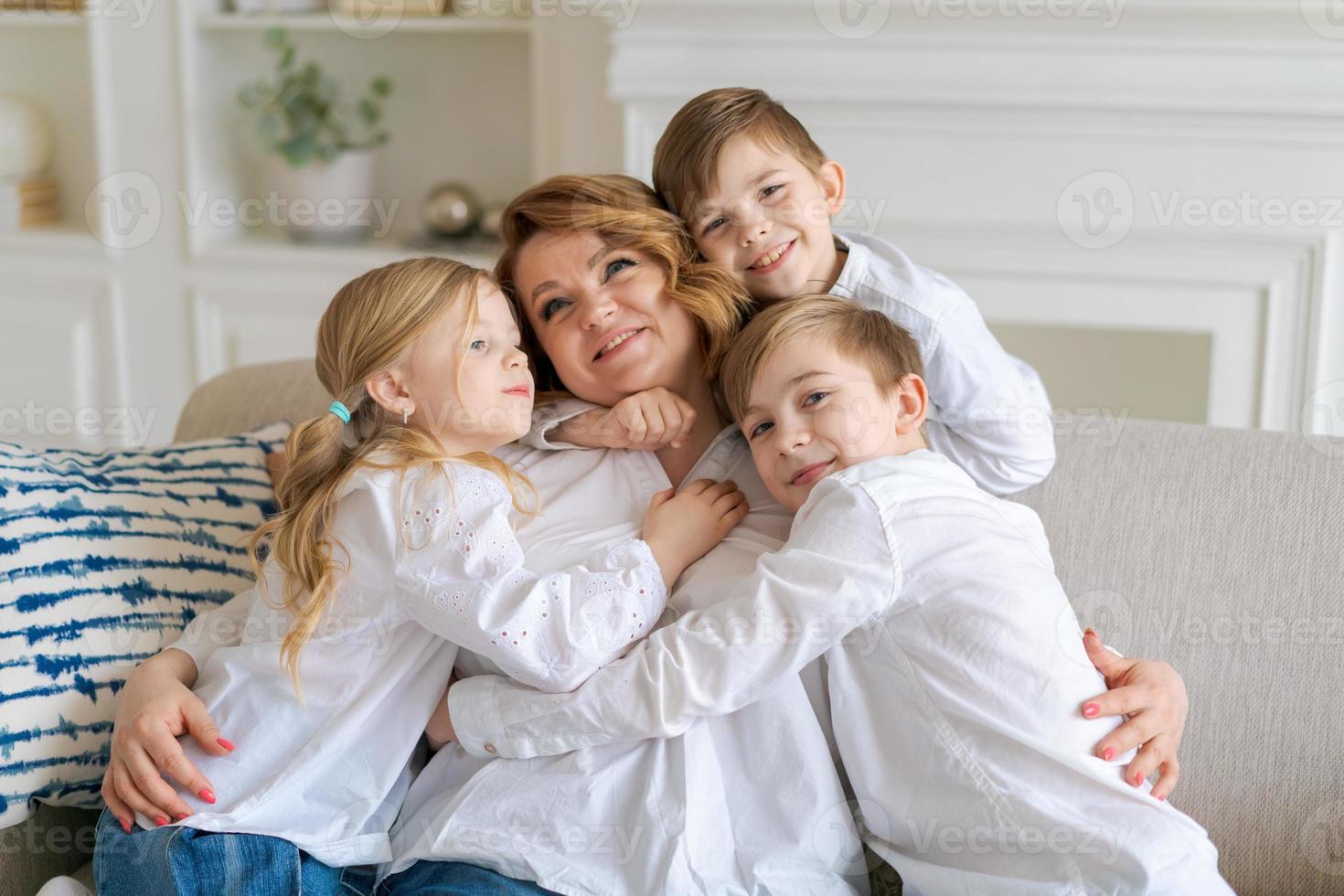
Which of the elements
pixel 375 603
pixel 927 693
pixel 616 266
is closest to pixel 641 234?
pixel 616 266

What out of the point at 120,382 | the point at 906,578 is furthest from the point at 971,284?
the point at 120,382

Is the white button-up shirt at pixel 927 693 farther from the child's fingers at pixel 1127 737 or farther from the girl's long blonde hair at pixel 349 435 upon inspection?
the girl's long blonde hair at pixel 349 435

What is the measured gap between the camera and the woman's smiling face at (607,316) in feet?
5.08

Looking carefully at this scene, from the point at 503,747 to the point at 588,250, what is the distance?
610 mm

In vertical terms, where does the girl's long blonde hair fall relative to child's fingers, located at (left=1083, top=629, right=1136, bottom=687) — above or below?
above

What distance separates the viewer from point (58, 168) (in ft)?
12.2

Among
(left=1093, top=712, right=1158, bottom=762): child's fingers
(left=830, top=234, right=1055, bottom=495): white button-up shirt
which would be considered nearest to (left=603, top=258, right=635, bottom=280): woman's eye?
(left=830, top=234, right=1055, bottom=495): white button-up shirt

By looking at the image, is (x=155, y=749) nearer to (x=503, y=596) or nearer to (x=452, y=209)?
(x=503, y=596)

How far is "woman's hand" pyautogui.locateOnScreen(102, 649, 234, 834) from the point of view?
1.30 m

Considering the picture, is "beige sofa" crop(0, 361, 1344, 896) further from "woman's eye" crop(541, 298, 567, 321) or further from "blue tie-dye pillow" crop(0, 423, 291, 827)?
"woman's eye" crop(541, 298, 567, 321)

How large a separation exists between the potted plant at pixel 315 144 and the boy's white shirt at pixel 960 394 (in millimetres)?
1918

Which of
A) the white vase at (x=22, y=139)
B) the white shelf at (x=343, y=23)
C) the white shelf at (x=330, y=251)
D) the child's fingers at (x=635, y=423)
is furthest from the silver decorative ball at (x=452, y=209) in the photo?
the child's fingers at (x=635, y=423)

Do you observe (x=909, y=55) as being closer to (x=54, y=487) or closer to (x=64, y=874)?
(x=54, y=487)

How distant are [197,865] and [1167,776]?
1.01 meters
